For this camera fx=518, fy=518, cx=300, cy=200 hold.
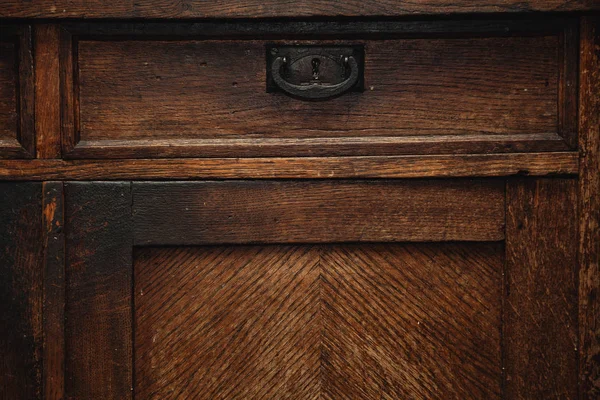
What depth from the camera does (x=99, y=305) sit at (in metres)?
0.56

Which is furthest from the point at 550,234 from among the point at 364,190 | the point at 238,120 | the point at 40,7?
the point at 40,7

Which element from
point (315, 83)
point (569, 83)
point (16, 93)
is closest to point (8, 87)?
point (16, 93)

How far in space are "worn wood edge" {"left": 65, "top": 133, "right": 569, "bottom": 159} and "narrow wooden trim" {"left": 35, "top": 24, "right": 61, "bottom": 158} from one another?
3 cm

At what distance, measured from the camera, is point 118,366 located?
0.56m

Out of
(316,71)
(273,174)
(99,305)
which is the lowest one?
(99,305)

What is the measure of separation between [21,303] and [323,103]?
392 mm

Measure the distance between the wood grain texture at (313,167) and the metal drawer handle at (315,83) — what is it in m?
0.07

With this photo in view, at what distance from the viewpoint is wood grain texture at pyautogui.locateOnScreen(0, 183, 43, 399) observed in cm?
56

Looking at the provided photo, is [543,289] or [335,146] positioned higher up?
[335,146]

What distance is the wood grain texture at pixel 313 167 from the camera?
1.82 ft

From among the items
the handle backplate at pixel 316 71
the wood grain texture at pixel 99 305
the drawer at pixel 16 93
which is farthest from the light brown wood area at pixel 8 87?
the handle backplate at pixel 316 71

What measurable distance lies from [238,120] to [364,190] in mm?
156

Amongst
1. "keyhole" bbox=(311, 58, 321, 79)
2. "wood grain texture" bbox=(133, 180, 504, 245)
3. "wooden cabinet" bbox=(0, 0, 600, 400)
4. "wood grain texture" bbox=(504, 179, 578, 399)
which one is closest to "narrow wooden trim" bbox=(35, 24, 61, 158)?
"wooden cabinet" bbox=(0, 0, 600, 400)

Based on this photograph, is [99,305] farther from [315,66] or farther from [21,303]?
[315,66]
